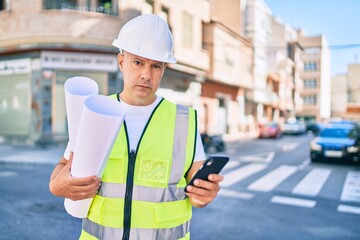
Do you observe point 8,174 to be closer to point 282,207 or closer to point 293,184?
point 282,207

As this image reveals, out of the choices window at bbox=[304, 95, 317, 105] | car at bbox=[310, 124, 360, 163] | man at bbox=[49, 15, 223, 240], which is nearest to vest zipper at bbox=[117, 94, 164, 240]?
man at bbox=[49, 15, 223, 240]

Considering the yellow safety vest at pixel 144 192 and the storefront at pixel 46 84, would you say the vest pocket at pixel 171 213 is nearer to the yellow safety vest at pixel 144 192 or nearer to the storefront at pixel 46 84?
the yellow safety vest at pixel 144 192

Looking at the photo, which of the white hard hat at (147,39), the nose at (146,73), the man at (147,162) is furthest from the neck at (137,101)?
the white hard hat at (147,39)

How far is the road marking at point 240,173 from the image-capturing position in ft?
27.8

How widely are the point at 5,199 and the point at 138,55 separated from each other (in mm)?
5587

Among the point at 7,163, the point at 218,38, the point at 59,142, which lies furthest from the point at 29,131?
the point at 218,38

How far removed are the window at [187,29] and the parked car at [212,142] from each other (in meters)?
6.57

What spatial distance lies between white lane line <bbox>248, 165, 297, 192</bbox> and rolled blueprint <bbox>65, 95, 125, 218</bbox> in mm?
6869

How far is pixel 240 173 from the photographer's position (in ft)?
32.2

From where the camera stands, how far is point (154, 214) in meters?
1.56

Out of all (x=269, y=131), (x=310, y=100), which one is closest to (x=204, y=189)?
(x=269, y=131)

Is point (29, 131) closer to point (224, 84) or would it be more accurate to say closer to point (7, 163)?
point (7, 163)

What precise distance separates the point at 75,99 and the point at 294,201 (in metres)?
6.23

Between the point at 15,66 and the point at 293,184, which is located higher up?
the point at 15,66
